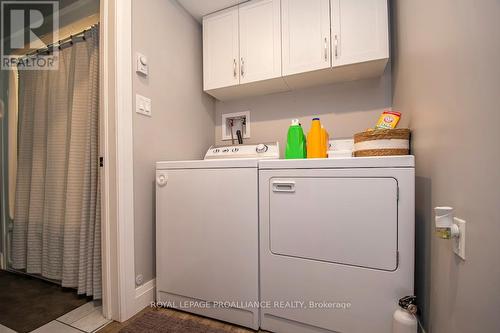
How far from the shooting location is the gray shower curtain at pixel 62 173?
1.50 m

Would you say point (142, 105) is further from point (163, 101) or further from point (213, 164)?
point (213, 164)

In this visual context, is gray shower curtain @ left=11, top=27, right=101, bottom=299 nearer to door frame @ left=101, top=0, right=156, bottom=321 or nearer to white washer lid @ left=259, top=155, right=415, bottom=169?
door frame @ left=101, top=0, right=156, bottom=321

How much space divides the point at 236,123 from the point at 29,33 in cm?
221

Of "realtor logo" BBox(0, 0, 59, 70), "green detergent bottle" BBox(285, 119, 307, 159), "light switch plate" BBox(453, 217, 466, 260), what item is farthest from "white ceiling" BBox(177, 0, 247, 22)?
"light switch plate" BBox(453, 217, 466, 260)

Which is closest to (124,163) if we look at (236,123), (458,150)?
(236,123)

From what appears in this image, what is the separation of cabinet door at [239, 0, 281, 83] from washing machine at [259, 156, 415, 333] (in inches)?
34.9

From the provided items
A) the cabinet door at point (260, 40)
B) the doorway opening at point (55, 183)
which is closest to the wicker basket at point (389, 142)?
the cabinet door at point (260, 40)

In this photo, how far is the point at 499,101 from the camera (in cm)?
54

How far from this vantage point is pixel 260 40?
66.0 inches

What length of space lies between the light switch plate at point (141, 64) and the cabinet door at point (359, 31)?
1.26 m

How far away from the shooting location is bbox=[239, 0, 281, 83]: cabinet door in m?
1.63

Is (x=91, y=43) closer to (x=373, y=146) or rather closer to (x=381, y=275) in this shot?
(x=373, y=146)

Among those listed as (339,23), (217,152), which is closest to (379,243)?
(217,152)

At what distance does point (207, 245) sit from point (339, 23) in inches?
65.3
